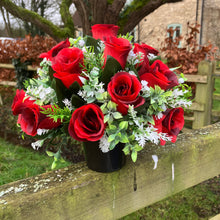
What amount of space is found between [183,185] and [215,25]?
1455cm

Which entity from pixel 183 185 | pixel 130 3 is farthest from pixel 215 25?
pixel 183 185

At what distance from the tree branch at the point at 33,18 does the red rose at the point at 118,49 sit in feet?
10.3

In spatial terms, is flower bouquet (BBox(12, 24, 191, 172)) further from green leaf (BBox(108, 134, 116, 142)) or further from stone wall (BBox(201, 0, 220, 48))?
stone wall (BBox(201, 0, 220, 48))

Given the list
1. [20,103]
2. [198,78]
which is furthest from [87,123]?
[198,78]

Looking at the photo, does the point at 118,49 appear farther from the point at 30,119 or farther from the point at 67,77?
the point at 30,119

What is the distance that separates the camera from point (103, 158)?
96 centimetres

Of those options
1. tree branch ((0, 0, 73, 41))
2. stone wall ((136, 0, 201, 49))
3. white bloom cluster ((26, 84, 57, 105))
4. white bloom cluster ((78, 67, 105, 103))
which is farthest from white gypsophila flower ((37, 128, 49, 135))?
stone wall ((136, 0, 201, 49))

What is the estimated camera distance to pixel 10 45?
541cm

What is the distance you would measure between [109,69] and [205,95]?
2941 millimetres

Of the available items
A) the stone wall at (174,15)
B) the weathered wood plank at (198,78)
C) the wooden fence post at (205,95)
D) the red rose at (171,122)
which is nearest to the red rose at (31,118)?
the red rose at (171,122)

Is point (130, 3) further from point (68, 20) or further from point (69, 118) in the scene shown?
point (69, 118)

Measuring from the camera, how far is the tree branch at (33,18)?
11.6 feet

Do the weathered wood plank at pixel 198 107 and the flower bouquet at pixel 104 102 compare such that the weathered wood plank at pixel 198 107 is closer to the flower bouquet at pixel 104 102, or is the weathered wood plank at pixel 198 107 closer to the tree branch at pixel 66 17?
the tree branch at pixel 66 17

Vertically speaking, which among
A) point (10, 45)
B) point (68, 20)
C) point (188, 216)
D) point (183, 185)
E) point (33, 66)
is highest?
point (68, 20)
